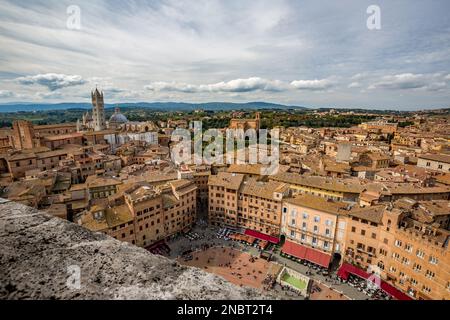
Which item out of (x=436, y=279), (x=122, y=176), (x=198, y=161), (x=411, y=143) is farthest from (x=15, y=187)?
(x=411, y=143)

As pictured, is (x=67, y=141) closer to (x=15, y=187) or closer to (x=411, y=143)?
(x=15, y=187)

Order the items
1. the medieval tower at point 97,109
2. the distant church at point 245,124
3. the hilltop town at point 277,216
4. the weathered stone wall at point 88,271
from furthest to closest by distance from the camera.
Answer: the distant church at point 245,124 → the medieval tower at point 97,109 → the hilltop town at point 277,216 → the weathered stone wall at point 88,271

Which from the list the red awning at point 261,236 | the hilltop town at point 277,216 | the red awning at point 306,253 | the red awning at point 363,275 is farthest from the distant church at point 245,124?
the red awning at point 363,275

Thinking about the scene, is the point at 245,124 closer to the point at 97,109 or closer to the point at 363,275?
the point at 97,109

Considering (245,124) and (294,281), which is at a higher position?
(245,124)

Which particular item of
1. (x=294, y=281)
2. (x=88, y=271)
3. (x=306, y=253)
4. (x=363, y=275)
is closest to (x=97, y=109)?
(x=306, y=253)

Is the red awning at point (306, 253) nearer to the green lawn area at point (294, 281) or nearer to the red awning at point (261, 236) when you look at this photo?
the red awning at point (261, 236)
